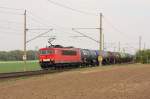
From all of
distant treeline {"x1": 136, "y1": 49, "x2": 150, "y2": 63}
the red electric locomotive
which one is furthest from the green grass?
distant treeline {"x1": 136, "y1": 49, "x2": 150, "y2": 63}

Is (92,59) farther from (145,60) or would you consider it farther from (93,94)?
(93,94)

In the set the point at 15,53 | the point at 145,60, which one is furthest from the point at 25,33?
the point at 15,53

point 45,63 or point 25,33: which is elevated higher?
point 25,33

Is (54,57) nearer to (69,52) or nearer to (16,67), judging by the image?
(69,52)

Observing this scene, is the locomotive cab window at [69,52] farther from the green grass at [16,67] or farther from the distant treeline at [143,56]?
the distant treeline at [143,56]

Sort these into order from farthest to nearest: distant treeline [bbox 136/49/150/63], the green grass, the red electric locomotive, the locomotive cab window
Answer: distant treeline [bbox 136/49/150/63] < the green grass < the locomotive cab window < the red electric locomotive

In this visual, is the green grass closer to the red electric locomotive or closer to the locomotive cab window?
the red electric locomotive

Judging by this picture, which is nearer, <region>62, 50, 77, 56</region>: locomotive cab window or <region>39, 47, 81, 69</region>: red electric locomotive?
<region>39, 47, 81, 69</region>: red electric locomotive

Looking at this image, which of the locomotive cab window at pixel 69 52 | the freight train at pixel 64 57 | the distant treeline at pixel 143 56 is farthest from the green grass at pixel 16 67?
the distant treeline at pixel 143 56

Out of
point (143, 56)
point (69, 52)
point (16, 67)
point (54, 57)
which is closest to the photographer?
point (54, 57)

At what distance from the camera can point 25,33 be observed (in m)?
51.7

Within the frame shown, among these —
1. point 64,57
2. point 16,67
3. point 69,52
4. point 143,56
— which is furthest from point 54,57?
point 143,56

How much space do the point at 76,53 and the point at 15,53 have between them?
247 feet

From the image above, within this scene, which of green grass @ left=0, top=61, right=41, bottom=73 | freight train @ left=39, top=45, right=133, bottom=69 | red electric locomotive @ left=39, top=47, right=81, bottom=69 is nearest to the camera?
red electric locomotive @ left=39, top=47, right=81, bottom=69
